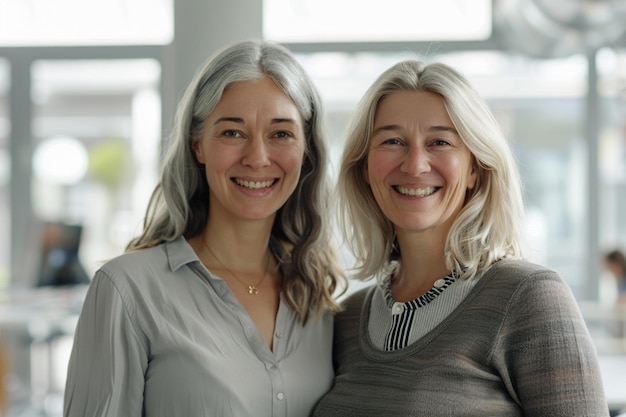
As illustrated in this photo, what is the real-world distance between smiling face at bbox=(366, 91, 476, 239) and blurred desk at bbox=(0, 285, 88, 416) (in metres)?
3.92

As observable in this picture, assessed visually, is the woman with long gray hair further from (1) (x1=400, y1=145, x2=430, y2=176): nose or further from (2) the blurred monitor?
(2) the blurred monitor

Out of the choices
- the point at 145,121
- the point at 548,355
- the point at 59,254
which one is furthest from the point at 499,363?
the point at 145,121

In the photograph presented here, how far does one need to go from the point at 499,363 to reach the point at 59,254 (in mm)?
4697

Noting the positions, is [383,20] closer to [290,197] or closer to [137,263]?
[290,197]

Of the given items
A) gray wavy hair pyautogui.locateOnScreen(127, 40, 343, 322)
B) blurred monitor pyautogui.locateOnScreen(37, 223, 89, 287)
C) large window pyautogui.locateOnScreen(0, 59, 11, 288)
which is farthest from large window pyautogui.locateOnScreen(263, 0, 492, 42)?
gray wavy hair pyautogui.locateOnScreen(127, 40, 343, 322)

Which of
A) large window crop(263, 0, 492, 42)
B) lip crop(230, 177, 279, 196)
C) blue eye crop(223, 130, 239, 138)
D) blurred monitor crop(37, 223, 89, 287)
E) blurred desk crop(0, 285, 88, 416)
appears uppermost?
large window crop(263, 0, 492, 42)

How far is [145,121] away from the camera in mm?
6812

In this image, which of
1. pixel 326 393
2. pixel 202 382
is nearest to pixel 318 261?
pixel 326 393

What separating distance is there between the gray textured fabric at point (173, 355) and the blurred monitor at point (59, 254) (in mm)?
4056

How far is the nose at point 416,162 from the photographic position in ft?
6.82

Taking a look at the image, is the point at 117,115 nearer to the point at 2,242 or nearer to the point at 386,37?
the point at 2,242

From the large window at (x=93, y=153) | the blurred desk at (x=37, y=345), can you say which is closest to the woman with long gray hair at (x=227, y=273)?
the blurred desk at (x=37, y=345)

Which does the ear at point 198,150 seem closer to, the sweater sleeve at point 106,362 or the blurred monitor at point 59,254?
the sweater sleeve at point 106,362

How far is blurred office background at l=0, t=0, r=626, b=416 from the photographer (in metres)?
6.32
